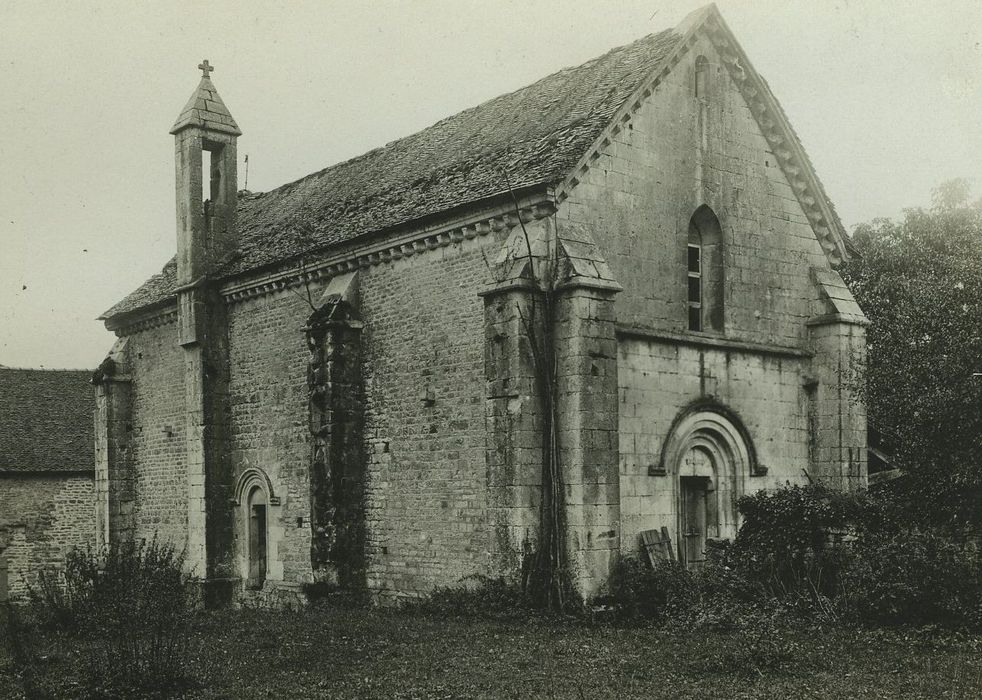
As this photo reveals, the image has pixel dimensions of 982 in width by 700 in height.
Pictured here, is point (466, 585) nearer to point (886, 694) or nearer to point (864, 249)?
point (886, 694)

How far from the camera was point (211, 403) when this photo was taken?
23.7 metres

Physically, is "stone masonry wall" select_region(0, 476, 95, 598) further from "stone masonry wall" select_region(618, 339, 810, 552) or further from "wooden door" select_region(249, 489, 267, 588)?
"stone masonry wall" select_region(618, 339, 810, 552)

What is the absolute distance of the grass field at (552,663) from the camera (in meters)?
10.9

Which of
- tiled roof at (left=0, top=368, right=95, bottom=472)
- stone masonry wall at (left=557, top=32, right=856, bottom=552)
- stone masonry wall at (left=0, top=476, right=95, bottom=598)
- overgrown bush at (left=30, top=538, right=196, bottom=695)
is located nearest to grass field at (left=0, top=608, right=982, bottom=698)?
overgrown bush at (left=30, top=538, right=196, bottom=695)

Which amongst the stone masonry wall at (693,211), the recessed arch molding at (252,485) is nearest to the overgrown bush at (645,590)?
the stone masonry wall at (693,211)

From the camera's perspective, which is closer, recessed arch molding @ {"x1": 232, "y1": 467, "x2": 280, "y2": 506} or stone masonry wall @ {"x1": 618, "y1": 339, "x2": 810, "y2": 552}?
stone masonry wall @ {"x1": 618, "y1": 339, "x2": 810, "y2": 552}

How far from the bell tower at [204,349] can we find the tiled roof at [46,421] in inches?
480

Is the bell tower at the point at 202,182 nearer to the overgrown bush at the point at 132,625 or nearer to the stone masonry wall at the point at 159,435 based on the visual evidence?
the stone masonry wall at the point at 159,435

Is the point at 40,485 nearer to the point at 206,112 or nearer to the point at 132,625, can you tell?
the point at 206,112

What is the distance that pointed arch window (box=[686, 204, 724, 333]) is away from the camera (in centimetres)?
1867

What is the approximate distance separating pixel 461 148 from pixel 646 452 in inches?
289

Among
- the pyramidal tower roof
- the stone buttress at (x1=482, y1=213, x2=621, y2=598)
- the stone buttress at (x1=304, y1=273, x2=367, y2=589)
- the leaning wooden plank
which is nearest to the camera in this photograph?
the stone buttress at (x1=482, y1=213, x2=621, y2=598)

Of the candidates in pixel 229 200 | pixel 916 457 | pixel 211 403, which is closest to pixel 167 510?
pixel 211 403

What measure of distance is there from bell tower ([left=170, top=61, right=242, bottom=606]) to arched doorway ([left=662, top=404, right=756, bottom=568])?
10.9 m
